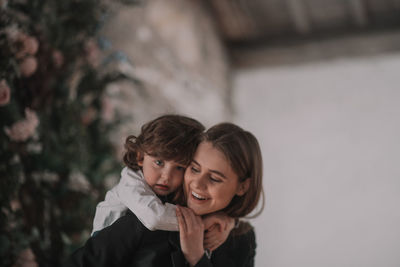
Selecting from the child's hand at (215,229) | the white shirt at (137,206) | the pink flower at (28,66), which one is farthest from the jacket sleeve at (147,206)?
the pink flower at (28,66)

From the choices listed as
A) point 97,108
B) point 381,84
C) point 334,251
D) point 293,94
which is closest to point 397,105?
point 381,84

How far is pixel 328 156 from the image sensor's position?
3443mm

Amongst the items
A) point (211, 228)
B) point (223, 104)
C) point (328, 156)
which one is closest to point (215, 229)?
point (211, 228)

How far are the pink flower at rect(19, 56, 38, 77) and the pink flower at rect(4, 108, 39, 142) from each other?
18cm

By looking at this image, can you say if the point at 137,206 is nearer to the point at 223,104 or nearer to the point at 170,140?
the point at 170,140

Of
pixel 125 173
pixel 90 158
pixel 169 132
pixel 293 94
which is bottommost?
pixel 90 158

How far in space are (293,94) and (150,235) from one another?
3.23 meters

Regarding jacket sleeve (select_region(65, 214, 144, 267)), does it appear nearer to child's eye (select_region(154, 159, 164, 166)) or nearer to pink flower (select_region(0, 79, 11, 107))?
child's eye (select_region(154, 159, 164, 166))

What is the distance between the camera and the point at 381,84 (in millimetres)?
3643

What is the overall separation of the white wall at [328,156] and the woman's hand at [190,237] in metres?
1.63

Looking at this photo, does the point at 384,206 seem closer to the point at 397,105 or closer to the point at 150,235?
the point at 397,105

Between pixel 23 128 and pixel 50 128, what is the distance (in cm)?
32

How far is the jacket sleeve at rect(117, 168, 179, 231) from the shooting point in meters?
0.93

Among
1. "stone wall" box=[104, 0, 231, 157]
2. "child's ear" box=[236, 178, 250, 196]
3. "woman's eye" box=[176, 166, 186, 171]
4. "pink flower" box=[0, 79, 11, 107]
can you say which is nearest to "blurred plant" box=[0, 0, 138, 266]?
"pink flower" box=[0, 79, 11, 107]
